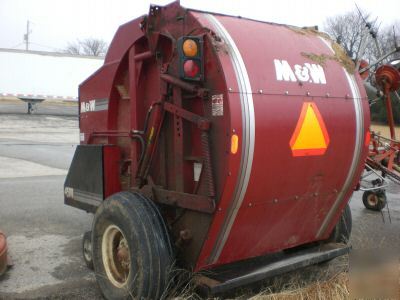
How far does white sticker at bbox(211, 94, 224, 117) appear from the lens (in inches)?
135

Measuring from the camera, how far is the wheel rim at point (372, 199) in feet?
27.3

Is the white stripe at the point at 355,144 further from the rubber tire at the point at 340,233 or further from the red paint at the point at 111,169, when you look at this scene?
the red paint at the point at 111,169

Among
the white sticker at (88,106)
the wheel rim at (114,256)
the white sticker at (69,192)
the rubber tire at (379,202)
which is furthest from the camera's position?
the rubber tire at (379,202)

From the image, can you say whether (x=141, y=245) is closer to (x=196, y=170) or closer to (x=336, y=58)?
(x=196, y=170)

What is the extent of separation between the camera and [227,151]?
341 cm

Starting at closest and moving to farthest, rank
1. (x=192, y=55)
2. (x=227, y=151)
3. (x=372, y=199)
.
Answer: (x=227, y=151)
(x=192, y=55)
(x=372, y=199)

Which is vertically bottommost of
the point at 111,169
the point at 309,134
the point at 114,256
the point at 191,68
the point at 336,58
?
the point at 114,256

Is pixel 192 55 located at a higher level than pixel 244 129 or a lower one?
higher

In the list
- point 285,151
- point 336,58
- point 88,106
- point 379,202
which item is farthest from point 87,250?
point 379,202

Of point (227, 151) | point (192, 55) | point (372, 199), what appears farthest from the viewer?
point (372, 199)

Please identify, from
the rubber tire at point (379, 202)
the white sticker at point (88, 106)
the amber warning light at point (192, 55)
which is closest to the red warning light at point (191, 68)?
the amber warning light at point (192, 55)

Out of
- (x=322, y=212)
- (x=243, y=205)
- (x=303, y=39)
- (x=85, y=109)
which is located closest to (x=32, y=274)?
(x=85, y=109)

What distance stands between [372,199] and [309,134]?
5.12 meters

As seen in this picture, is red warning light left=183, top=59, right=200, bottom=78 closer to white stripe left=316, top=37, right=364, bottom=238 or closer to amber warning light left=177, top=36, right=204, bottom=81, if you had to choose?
amber warning light left=177, top=36, right=204, bottom=81
